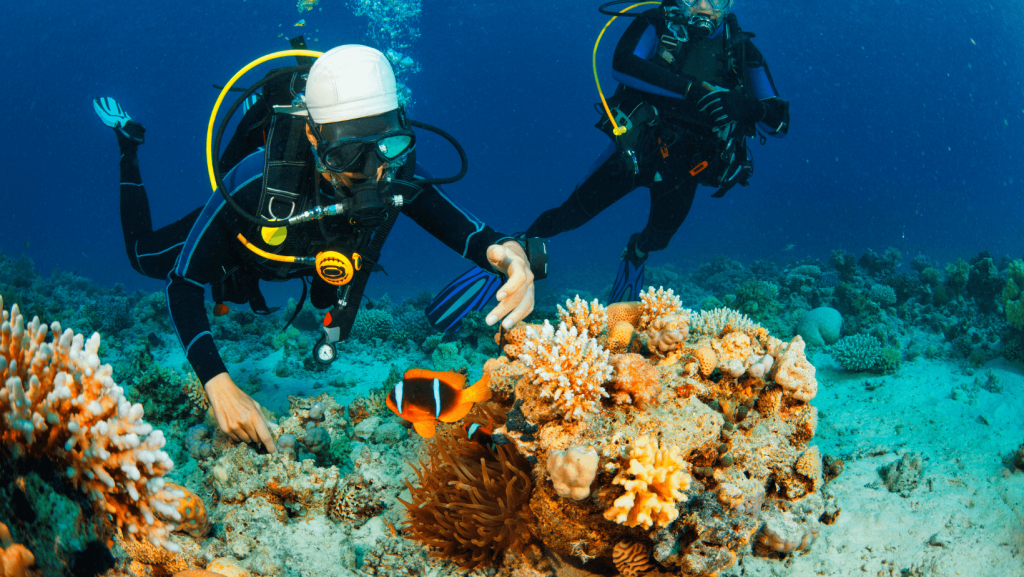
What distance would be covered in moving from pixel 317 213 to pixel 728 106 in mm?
4772

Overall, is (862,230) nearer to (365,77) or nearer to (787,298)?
(787,298)

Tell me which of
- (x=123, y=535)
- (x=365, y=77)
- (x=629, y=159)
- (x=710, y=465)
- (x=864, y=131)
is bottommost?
(x=123, y=535)

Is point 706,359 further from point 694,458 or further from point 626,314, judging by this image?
point 626,314

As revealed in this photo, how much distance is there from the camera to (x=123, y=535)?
5.79 feet

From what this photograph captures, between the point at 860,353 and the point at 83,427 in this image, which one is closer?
the point at 83,427

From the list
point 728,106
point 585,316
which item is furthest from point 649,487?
point 728,106

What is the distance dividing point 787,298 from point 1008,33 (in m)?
103

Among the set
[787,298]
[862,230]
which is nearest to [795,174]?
[862,230]

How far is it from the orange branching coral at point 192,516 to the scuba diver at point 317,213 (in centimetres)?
35

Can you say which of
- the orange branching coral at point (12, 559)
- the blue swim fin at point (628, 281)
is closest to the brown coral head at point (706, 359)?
the orange branching coral at point (12, 559)

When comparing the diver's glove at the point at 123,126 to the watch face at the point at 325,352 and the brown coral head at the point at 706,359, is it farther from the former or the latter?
the brown coral head at the point at 706,359

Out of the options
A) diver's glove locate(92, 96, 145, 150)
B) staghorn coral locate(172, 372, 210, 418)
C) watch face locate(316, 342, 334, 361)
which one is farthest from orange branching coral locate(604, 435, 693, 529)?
diver's glove locate(92, 96, 145, 150)

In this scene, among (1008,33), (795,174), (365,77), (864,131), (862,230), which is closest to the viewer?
(365,77)

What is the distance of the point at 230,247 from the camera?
11.2 ft
